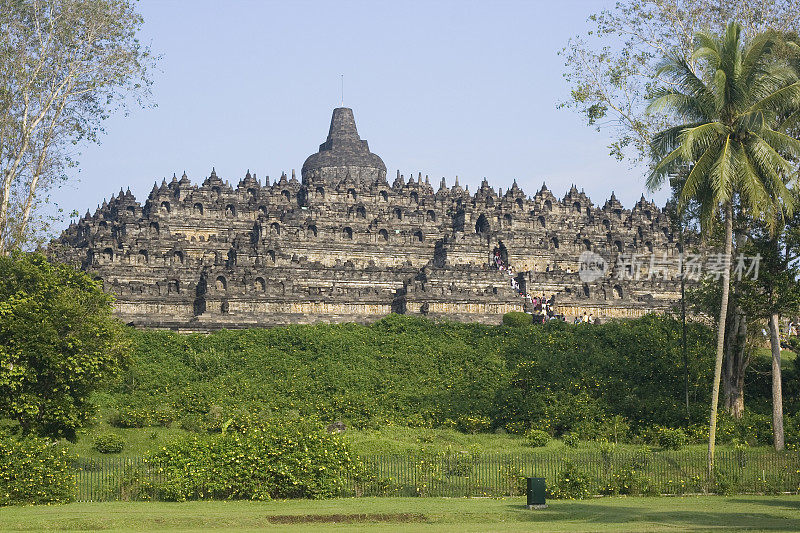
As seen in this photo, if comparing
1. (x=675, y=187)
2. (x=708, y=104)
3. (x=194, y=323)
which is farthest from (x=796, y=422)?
(x=194, y=323)

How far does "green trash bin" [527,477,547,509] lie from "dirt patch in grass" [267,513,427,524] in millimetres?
3513

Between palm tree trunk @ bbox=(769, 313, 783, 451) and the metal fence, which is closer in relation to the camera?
the metal fence

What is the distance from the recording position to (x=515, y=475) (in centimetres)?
3281

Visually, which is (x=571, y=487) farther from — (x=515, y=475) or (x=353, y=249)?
(x=353, y=249)

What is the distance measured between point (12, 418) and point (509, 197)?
69890mm

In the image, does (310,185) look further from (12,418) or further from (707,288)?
(12,418)

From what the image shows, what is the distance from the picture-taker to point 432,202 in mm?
97812

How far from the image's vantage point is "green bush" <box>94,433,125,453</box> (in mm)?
41000

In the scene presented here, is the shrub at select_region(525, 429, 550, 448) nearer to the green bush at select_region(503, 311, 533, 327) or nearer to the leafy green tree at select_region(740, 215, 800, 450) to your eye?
the leafy green tree at select_region(740, 215, 800, 450)

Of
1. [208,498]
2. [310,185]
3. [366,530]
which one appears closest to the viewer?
[366,530]

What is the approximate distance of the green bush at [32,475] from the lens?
99.7ft

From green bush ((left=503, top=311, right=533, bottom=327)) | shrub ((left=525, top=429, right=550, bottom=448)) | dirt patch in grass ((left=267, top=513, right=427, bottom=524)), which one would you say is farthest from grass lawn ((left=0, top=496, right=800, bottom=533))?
green bush ((left=503, top=311, right=533, bottom=327))

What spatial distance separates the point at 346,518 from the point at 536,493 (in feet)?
18.3

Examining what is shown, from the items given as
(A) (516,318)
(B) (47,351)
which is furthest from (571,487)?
(A) (516,318)
